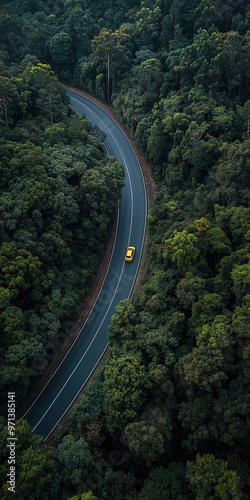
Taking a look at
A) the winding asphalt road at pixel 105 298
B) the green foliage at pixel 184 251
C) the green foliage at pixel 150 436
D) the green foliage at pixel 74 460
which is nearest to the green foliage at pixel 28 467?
the green foliage at pixel 74 460

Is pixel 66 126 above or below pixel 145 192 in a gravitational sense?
above

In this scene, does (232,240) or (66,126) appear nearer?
(232,240)

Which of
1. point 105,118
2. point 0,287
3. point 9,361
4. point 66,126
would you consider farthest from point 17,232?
point 105,118

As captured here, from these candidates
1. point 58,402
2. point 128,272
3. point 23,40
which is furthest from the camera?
point 23,40

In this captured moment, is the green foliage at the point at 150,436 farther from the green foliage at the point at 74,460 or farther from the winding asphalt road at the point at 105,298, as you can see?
the winding asphalt road at the point at 105,298

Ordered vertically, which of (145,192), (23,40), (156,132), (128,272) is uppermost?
(23,40)

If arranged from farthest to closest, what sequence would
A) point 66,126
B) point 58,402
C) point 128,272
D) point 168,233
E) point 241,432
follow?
point 66,126 → point 128,272 → point 168,233 → point 58,402 → point 241,432

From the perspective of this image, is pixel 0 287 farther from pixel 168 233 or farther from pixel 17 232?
pixel 168 233
